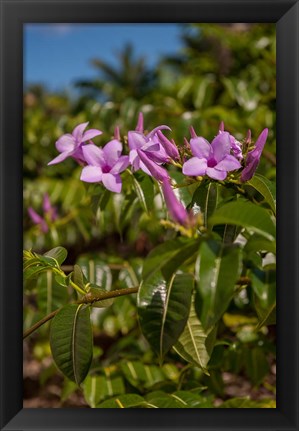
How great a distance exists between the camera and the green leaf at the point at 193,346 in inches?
40.0

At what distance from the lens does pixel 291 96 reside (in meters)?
1.07

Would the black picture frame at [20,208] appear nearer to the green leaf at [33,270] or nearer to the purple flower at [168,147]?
the green leaf at [33,270]

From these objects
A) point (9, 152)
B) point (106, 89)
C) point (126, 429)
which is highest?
point (106, 89)

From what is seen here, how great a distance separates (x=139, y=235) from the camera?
317cm

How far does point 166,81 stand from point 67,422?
6.23 metres

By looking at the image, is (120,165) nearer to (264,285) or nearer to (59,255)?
(59,255)

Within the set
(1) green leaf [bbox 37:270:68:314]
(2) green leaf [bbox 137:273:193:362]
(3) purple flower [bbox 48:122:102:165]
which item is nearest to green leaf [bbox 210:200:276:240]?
(2) green leaf [bbox 137:273:193:362]

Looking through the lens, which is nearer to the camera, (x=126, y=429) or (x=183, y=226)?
(x=183, y=226)

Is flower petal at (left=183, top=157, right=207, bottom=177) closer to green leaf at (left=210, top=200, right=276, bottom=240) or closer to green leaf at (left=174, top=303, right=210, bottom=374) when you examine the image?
green leaf at (left=210, top=200, right=276, bottom=240)

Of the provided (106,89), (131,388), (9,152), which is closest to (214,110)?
(131,388)

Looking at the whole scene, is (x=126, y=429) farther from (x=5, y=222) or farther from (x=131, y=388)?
(x=131, y=388)

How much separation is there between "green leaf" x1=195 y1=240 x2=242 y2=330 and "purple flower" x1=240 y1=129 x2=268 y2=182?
0.25 m

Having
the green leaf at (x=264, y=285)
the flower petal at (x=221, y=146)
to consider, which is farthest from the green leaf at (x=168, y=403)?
the flower petal at (x=221, y=146)

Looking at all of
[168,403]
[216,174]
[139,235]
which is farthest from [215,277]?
[139,235]
